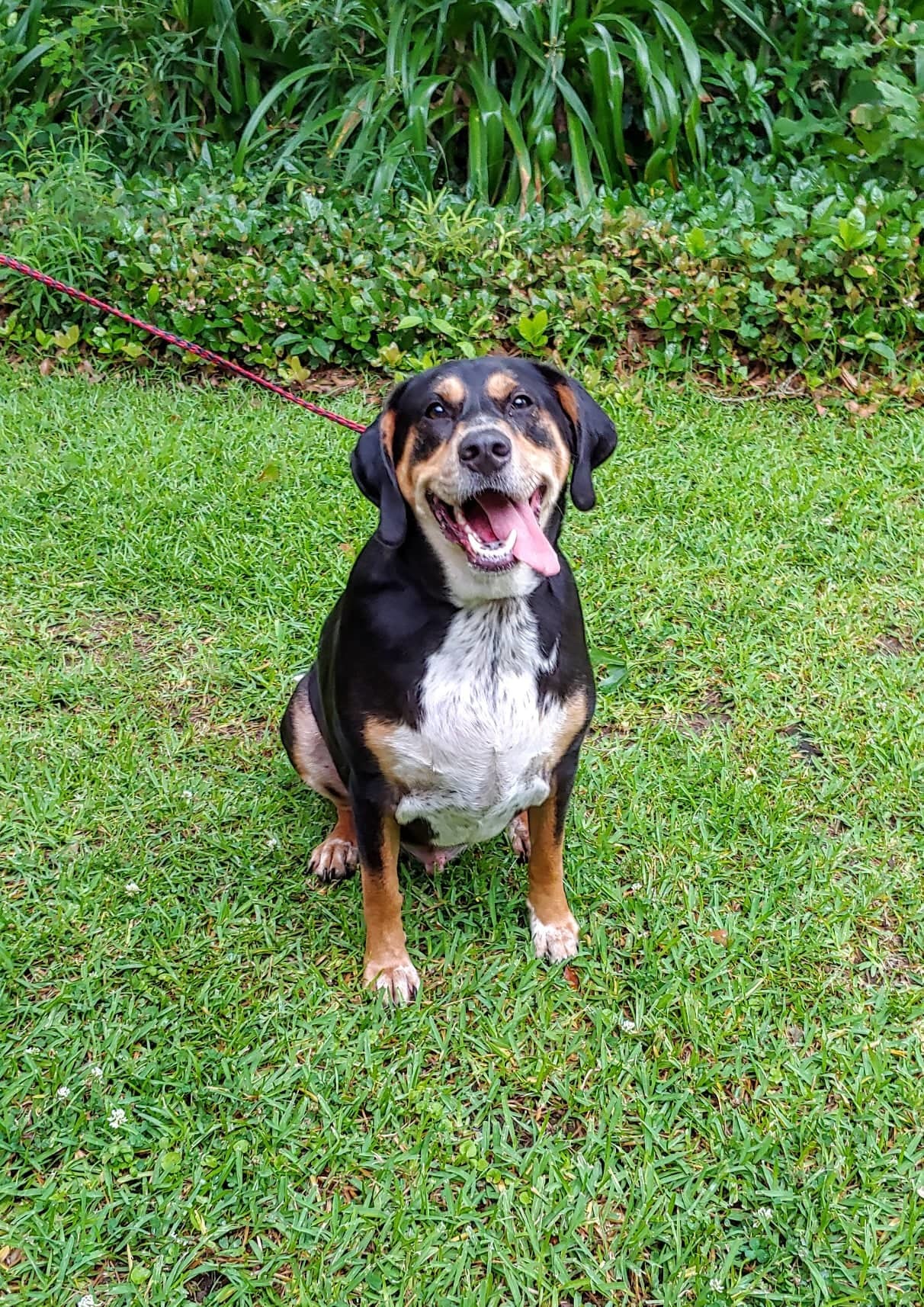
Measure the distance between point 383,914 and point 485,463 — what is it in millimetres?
1201

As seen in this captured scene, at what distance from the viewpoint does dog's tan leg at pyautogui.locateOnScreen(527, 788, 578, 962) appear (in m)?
2.79

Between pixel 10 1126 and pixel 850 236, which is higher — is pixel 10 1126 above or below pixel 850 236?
below

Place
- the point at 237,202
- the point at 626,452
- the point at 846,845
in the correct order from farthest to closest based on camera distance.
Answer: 1. the point at 237,202
2. the point at 626,452
3. the point at 846,845

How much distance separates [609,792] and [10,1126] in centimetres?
191

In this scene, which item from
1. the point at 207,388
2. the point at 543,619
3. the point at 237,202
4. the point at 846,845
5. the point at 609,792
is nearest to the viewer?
the point at 543,619

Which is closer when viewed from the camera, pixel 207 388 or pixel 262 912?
pixel 262 912

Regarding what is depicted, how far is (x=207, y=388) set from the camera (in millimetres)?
5586

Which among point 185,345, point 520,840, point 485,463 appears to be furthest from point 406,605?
point 185,345

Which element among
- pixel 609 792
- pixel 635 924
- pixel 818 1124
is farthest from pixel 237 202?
pixel 818 1124

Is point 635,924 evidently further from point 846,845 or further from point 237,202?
point 237,202

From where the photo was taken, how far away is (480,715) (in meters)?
2.45

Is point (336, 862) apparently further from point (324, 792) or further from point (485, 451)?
point (485, 451)

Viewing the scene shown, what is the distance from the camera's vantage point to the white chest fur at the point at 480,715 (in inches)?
96.2

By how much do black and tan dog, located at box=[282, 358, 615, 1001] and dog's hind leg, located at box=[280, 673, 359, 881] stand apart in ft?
1.30
